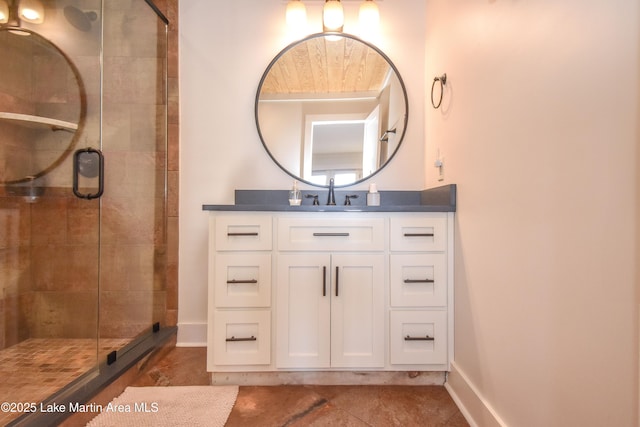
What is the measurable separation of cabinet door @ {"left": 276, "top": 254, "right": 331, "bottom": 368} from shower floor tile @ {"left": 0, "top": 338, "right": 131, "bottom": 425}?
96 cm

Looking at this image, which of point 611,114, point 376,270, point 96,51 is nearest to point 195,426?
point 376,270

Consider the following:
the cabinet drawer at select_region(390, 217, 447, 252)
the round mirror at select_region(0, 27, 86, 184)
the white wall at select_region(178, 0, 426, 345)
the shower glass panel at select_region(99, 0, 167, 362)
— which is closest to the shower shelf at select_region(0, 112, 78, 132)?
the round mirror at select_region(0, 27, 86, 184)

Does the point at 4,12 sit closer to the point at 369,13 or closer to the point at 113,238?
the point at 113,238

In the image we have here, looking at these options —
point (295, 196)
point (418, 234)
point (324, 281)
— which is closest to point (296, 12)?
point (295, 196)

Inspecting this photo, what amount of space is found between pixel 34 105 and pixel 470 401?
297 cm

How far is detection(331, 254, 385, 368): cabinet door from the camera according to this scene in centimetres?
129

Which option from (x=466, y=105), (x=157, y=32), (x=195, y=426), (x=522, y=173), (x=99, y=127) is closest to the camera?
(x=522, y=173)

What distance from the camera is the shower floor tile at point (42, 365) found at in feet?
3.69

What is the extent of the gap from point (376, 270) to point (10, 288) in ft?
7.31

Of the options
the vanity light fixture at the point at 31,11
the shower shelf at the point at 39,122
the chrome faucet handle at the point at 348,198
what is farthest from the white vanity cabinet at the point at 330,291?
the vanity light fixture at the point at 31,11

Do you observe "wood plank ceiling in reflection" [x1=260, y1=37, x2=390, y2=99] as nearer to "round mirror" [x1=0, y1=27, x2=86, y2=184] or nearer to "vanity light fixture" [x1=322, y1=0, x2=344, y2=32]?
"vanity light fixture" [x1=322, y1=0, x2=344, y2=32]

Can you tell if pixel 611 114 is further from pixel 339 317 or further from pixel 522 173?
pixel 339 317

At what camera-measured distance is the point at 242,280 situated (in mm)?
1291

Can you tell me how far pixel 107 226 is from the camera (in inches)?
66.3
